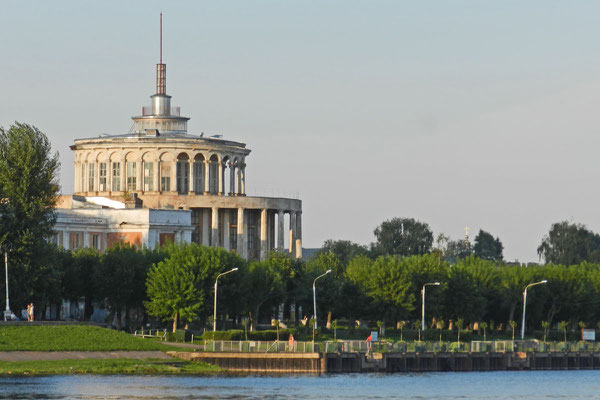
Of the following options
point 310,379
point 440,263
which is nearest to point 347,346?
point 310,379

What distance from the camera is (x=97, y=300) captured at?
15075cm

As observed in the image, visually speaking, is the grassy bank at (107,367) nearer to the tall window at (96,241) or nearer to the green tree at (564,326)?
the tall window at (96,241)

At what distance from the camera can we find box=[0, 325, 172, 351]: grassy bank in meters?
126

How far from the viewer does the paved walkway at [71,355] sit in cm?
12284

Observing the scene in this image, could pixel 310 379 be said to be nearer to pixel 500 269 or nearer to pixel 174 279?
pixel 174 279

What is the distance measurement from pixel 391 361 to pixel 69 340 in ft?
82.4

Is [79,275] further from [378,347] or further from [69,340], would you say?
[378,347]

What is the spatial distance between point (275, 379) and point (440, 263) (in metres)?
51.7

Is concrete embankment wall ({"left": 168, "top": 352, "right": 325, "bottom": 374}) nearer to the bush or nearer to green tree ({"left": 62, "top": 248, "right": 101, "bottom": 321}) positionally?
the bush

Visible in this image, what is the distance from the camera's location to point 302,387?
118 meters

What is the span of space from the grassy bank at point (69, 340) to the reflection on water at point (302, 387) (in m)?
8.43

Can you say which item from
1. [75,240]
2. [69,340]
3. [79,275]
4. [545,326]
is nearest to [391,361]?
[69,340]

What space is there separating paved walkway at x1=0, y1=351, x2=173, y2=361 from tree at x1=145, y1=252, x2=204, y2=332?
14.2 meters

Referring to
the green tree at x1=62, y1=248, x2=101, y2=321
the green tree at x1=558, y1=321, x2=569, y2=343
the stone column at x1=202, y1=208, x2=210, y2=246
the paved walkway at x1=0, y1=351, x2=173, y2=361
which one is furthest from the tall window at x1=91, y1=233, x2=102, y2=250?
the green tree at x1=558, y1=321, x2=569, y2=343
